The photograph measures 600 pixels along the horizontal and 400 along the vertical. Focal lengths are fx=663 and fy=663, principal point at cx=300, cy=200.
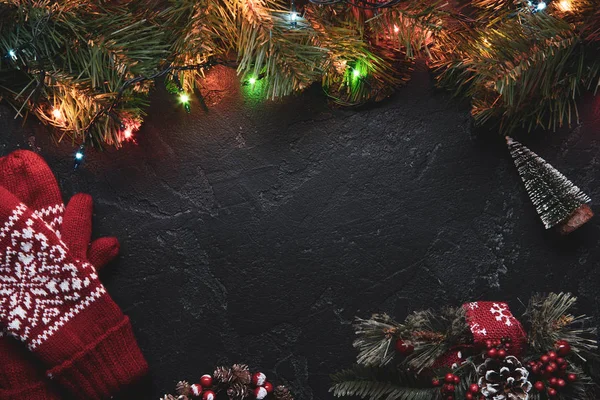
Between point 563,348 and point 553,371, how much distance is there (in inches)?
1.6

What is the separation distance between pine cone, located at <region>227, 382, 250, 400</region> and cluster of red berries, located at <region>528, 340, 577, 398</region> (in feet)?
1.70

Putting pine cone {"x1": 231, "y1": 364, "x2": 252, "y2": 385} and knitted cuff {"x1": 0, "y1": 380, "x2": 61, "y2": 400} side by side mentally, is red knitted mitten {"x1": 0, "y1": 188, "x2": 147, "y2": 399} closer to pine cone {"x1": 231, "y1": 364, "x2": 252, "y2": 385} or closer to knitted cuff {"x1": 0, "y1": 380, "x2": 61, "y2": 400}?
knitted cuff {"x1": 0, "y1": 380, "x2": 61, "y2": 400}

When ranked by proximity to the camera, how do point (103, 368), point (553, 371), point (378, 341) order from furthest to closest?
point (103, 368), point (378, 341), point (553, 371)

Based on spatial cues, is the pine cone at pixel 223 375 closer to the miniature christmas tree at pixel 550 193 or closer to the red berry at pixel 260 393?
the red berry at pixel 260 393

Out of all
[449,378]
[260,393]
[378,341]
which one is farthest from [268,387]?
[449,378]

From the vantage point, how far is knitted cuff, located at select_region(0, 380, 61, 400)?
125cm

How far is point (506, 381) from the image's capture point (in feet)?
3.52

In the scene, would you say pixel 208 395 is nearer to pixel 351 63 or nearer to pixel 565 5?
pixel 351 63

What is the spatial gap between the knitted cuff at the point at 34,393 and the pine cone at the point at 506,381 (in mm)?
800

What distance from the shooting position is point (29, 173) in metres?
1.31

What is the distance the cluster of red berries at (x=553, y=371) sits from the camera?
1059 mm

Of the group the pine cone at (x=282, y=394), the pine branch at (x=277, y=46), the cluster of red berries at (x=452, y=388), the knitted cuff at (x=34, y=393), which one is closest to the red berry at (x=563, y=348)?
the cluster of red berries at (x=452, y=388)

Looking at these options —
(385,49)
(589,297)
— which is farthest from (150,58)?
(589,297)

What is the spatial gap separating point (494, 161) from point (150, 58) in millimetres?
692
